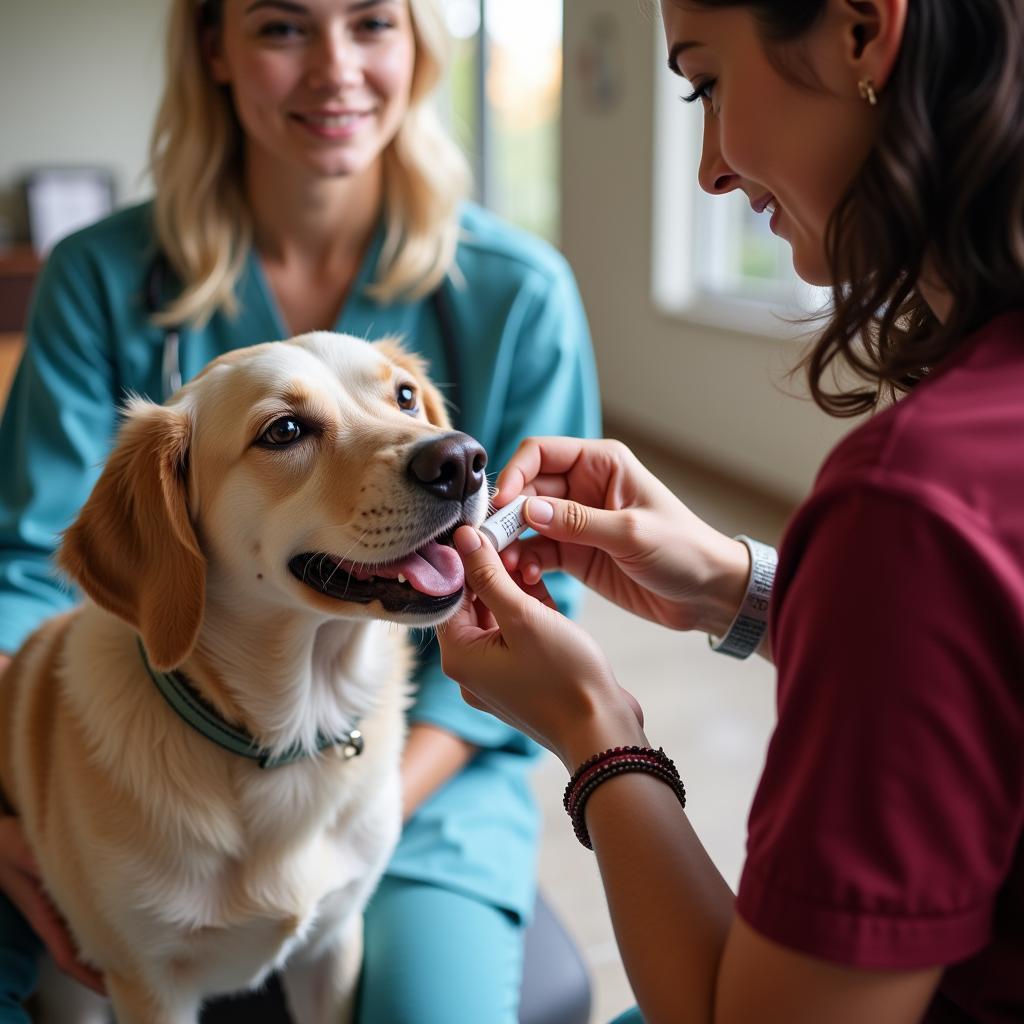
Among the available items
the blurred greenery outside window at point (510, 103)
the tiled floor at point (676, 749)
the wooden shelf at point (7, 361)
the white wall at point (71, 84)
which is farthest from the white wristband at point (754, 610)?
the white wall at point (71, 84)

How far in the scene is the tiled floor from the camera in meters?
1.96

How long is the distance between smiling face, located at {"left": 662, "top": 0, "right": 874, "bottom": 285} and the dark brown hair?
1cm

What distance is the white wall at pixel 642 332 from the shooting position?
160 inches

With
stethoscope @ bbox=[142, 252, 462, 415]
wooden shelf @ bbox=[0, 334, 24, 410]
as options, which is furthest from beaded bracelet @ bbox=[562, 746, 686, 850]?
wooden shelf @ bbox=[0, 334, 24, 410]

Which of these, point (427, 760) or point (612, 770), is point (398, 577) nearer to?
point (612, 770)

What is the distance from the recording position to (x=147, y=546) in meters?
1.04

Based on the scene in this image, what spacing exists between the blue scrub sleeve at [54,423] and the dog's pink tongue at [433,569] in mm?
692

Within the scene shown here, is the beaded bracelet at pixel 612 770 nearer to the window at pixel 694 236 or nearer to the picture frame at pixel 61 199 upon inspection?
the window at pixel 694 236

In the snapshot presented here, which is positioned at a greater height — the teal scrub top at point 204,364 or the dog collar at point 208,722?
the teal scrub top at point 204,364

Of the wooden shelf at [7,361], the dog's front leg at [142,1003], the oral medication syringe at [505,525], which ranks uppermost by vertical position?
the oral medication syringe at [505,525]

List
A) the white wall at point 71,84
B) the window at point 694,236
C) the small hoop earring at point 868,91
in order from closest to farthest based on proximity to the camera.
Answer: the small hoop earring at point 868,91 < the window at point 694,236 < the white wall at point 71,84

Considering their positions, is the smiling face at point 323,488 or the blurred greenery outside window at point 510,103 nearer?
the smiling face at point 323,488

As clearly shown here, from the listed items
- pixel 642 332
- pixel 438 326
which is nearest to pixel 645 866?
pixel 438 326

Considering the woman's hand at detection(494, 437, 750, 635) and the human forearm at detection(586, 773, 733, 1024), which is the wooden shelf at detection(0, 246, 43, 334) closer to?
the woman's hand at detection(494, 437, 750, 635)
